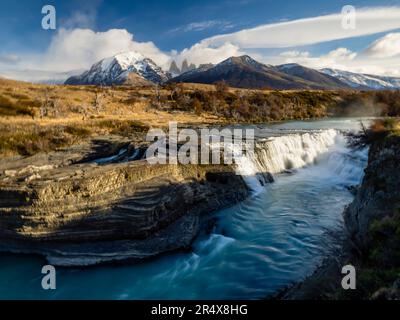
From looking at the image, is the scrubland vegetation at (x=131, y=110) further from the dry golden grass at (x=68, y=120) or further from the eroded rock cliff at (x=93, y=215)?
the eroded rock cliff at (x=93, y=215)

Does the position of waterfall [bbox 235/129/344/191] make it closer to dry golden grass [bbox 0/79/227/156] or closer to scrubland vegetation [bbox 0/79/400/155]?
dry golden grass [bbox 0/79/227/156]

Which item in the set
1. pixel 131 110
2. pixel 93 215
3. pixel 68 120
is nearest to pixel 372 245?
pixel 93 215

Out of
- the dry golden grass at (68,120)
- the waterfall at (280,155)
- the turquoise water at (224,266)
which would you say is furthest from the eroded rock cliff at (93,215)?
the dry golden grass at (68,120)

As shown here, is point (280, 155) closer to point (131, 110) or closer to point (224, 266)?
point (224, 266)

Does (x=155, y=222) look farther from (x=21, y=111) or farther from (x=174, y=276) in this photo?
(x=21, y=111)

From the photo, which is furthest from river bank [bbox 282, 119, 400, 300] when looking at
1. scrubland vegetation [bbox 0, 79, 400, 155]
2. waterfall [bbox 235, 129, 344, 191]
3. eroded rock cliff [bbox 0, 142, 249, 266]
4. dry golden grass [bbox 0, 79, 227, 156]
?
dry golden grass [bbox 0, 79, 227, 156]
